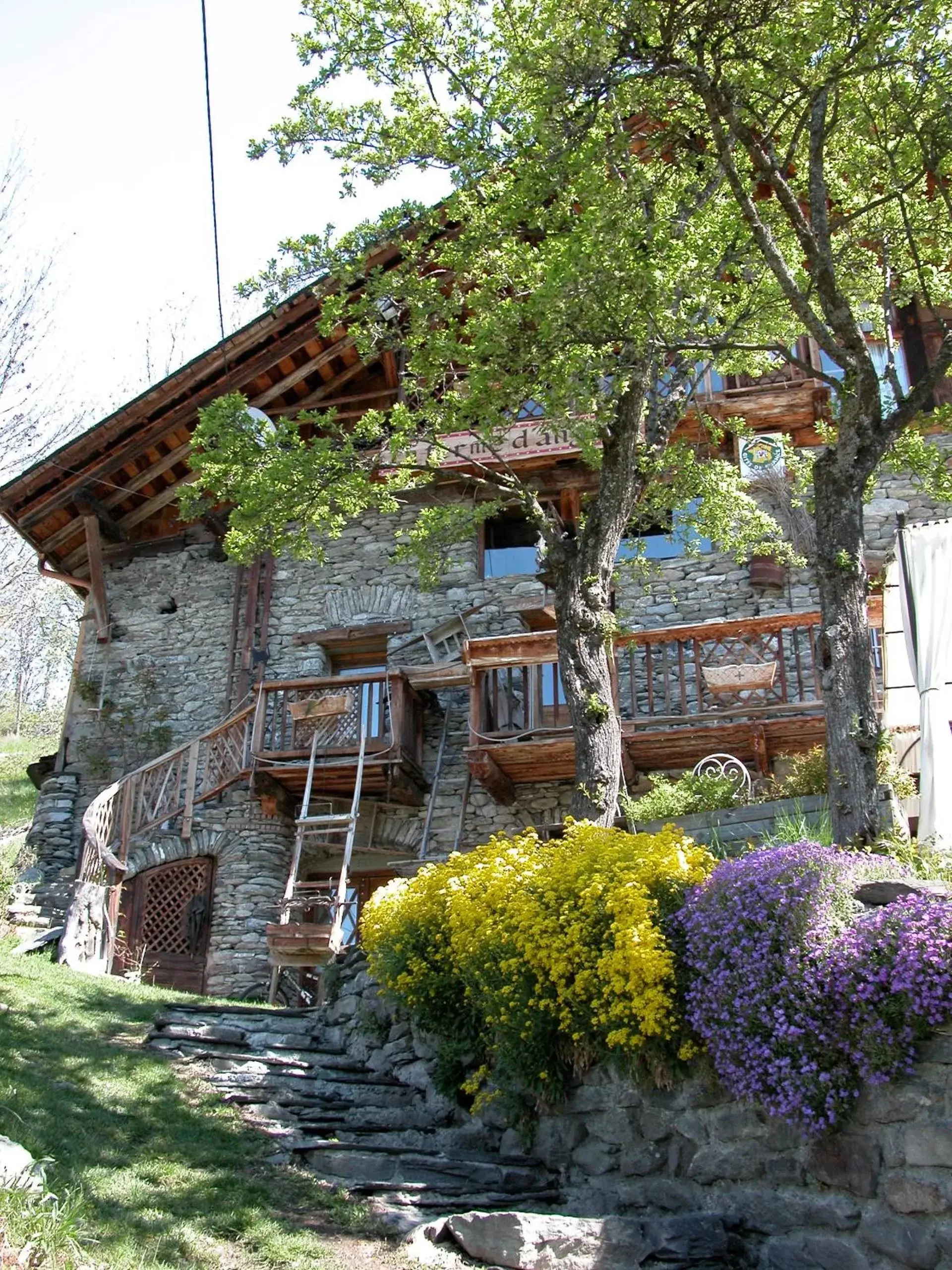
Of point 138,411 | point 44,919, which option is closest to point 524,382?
point 44,919

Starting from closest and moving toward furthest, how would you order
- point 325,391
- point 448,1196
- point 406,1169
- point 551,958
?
point 448,1196 → point 406,1169 → point 551,958 → point 325,391

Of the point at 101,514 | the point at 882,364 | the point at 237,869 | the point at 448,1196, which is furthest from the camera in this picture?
the point at 101,514

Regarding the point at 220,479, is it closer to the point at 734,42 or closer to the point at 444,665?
the point at 444,665

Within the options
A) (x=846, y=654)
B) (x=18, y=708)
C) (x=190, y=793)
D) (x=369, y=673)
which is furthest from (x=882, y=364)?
(x=18, y=708)

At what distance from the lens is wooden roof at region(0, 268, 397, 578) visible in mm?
15391

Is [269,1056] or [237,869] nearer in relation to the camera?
[269,1056]

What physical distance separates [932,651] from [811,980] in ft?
9.87

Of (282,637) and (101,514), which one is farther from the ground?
(101,514)

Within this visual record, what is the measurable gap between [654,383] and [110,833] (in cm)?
744

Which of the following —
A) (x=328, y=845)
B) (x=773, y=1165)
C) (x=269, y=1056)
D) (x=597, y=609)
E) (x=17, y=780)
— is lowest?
(x=773, y=1165)

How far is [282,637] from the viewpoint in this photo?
14945 mm

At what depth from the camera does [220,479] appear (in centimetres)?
995

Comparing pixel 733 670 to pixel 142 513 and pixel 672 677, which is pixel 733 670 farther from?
pixel 142 513

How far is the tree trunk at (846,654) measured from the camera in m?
6.92
